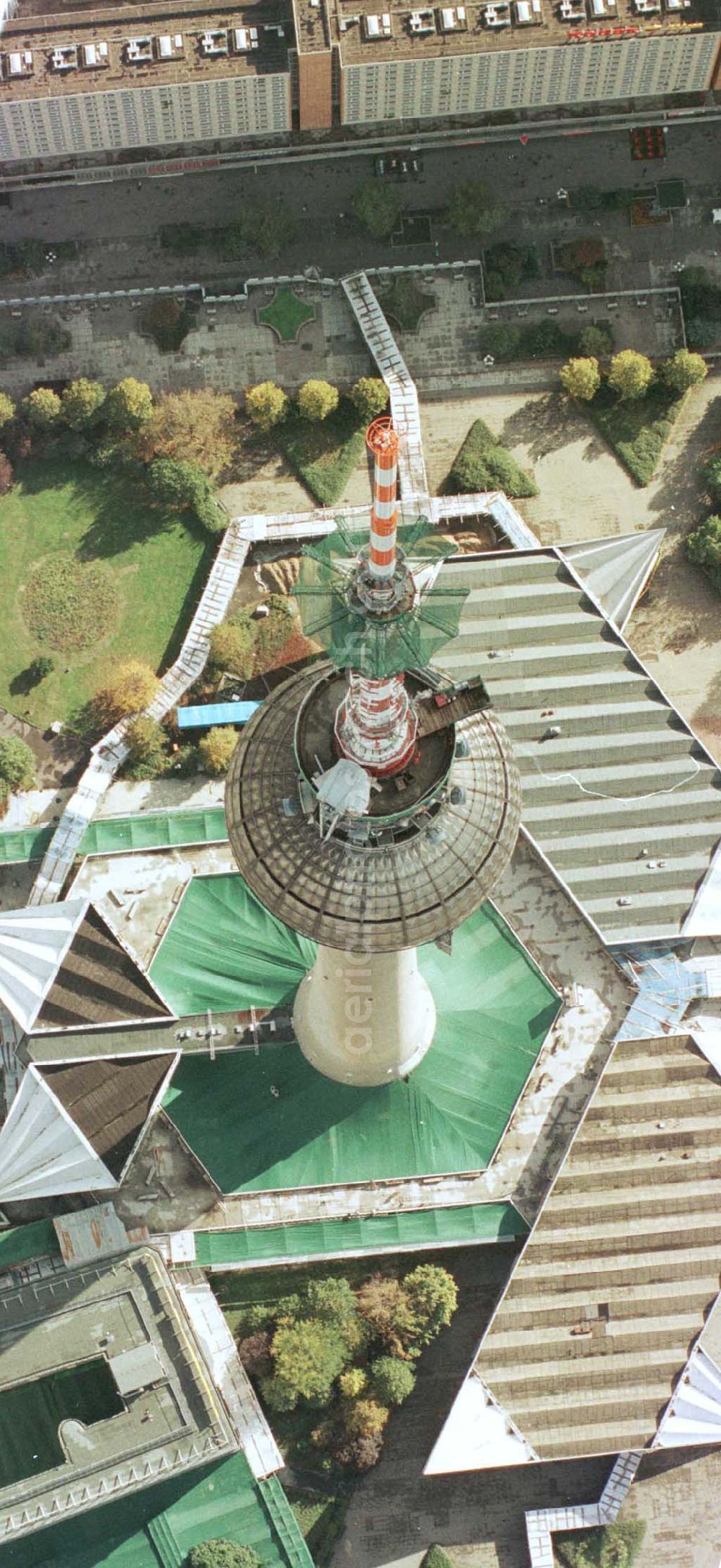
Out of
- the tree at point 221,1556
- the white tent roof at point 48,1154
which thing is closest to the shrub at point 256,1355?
the tree at point 221,1556

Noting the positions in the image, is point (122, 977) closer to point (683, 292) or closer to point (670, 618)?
point (670, 618)

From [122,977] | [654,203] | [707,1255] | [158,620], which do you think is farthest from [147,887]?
[654,203]

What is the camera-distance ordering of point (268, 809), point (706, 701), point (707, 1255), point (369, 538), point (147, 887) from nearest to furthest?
point (369, 538)
point (268, 809)
point (707, 1255)
point (147, 887)
point (706, 701)

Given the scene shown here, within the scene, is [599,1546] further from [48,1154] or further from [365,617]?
[365,617]

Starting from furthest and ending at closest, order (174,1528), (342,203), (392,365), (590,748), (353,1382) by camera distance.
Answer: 1. (342,203)
2. (392,365)
3. (590,748)
4. (353,1382)
5. (174,1528)

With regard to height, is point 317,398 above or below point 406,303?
below

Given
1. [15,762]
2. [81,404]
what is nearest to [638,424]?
[81,404]
